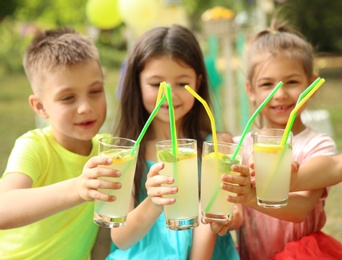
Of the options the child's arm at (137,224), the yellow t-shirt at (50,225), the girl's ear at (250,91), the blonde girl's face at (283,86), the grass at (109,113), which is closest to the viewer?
the child's arm at (137,224)

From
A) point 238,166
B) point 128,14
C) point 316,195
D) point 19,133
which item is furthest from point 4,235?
point 19,133

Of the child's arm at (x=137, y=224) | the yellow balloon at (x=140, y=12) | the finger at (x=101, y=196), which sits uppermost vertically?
the yellow balloon at (x=140, y=12)

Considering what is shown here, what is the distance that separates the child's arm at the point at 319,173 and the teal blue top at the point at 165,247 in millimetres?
506

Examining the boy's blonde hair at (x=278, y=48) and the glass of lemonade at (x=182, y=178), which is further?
the boy's blonde hair at (x=278, y=48)

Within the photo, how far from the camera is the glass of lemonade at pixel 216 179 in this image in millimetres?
2018

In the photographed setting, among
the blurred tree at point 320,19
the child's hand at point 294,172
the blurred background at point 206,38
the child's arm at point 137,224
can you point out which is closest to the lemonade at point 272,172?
the child's hand at point 294,172

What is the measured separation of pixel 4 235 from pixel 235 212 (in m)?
1.13

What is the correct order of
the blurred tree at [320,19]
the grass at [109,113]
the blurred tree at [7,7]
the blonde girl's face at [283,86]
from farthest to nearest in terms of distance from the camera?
1. the blurred tree at [7,7]
2. the blurred tree at [320,19]
3. the grass at [109,113]
4. the blonde girl's face at [283,86]

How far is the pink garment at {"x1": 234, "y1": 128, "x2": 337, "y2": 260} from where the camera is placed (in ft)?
8.84

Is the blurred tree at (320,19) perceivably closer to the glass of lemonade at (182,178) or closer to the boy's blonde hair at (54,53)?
the boy's blonde hair at (54,53)

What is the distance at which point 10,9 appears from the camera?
2020cm

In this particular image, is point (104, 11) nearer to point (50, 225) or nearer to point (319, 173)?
point (50, 225)

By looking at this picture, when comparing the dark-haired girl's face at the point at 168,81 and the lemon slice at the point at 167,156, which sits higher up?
the dark-haired girl's face at the point at 168,81

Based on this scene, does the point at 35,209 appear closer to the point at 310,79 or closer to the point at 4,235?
the point at 4,235
